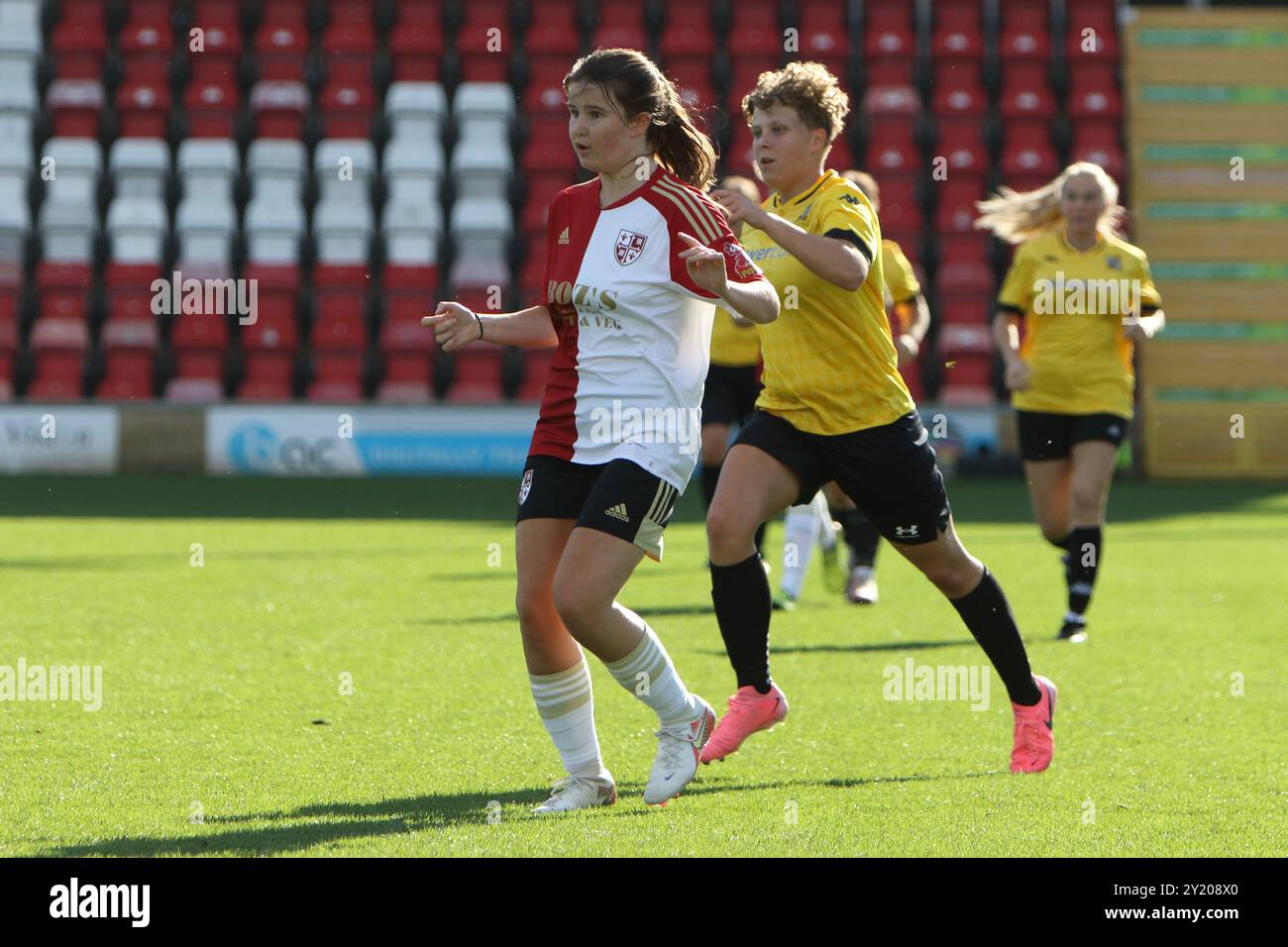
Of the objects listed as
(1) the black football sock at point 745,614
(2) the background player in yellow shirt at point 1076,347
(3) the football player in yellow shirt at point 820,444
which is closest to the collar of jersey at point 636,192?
(3) the football player in yellow shirt at point 820,444

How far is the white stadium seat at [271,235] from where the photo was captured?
19.2 metres

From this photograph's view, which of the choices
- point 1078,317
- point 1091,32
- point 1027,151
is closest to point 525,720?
point 1078,317

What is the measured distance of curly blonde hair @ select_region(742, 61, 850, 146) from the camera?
485 centimetres

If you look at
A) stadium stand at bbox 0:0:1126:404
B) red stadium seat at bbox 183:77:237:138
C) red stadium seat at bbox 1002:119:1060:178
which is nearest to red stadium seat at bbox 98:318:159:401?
stadium stand at bbox 0:0:1126:404

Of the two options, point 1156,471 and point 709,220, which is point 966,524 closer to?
point 1156,471

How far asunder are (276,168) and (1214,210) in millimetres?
10835

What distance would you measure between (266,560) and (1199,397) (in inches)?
497

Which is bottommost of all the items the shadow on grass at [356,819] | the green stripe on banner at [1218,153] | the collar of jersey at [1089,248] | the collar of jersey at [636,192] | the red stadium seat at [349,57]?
the shadow on grass at [356,819]

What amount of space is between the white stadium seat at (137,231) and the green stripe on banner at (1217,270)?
11.3 m

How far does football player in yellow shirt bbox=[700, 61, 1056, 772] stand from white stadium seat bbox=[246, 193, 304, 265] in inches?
584

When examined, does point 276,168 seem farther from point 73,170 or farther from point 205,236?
point 73,170

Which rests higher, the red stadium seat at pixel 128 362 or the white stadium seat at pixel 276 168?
the white stadium seat at pixel 276 168

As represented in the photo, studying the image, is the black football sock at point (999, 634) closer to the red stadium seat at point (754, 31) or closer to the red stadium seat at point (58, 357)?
the red stadium seat at point (58, 357)
